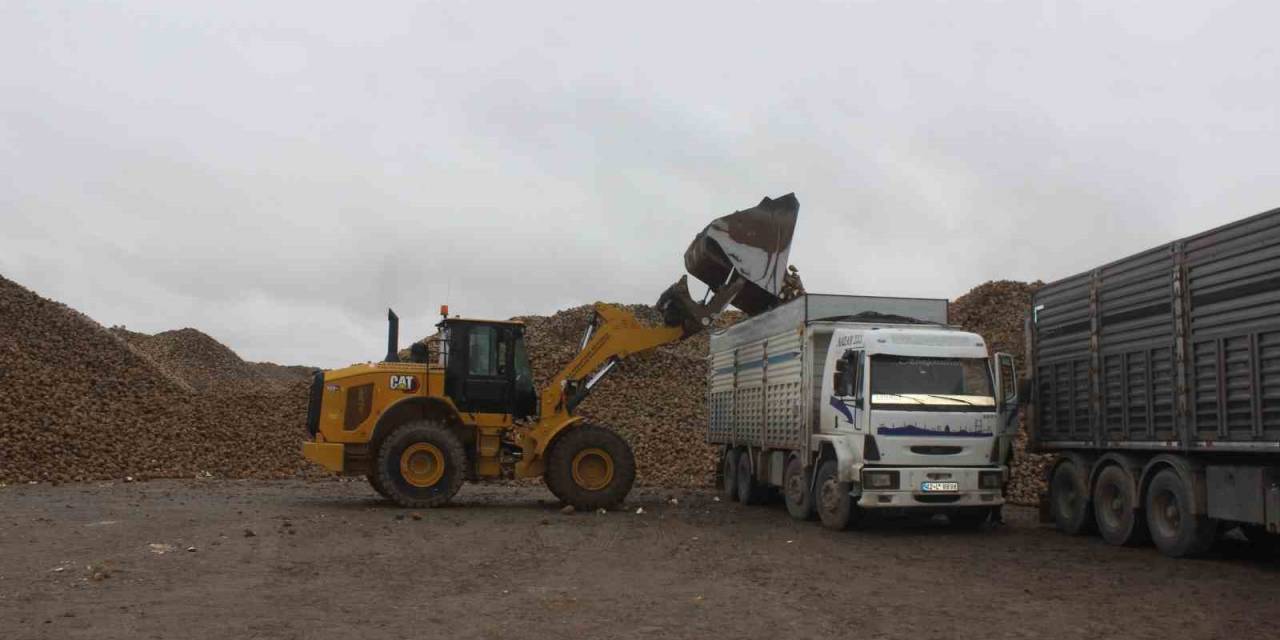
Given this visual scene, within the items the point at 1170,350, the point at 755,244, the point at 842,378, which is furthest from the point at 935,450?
the point at 755,244

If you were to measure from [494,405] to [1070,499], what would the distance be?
8825 mm

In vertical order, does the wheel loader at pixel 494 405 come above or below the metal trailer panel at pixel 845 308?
below

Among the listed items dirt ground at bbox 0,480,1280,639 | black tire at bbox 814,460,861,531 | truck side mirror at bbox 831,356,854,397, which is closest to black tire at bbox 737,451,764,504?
dirt ground at bbox 0,480,1280,639

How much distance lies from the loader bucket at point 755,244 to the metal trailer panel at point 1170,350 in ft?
13.7

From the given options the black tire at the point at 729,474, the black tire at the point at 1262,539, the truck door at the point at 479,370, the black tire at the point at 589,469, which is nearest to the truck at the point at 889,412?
the black tire at the point at 589,469

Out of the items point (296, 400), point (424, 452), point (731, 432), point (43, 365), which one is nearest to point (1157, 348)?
point (731, 432)

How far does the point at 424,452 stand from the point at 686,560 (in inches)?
264

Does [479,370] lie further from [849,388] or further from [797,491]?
[849,388]

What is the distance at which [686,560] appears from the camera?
38.4ft

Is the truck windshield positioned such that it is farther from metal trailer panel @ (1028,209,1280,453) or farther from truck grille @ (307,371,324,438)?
truck grille @ (307,371,324,438)

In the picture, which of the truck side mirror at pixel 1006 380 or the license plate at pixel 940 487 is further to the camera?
the truck side mirror at pixel 1006 380

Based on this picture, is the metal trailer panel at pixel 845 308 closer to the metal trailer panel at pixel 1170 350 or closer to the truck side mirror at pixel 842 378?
the truck side mirror at pixel 842 378

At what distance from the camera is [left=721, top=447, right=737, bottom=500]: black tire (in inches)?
773

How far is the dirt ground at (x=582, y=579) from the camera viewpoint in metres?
8.05
